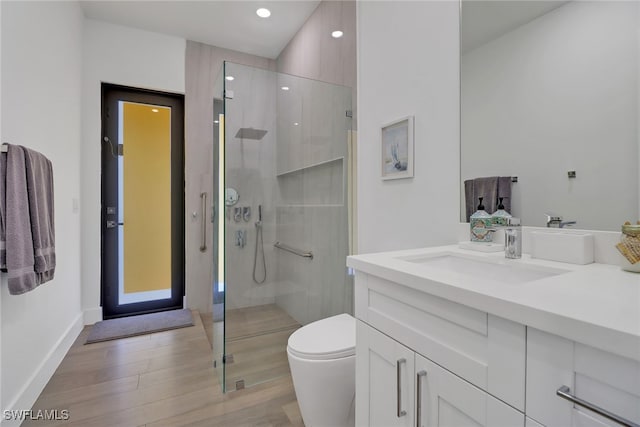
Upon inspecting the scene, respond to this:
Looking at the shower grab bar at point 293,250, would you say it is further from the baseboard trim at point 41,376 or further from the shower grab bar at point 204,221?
the baseboard trim at point 41,376

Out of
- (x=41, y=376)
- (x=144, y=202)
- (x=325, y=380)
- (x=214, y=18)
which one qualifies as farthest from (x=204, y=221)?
(x=325, y=380)

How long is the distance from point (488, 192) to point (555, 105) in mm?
364

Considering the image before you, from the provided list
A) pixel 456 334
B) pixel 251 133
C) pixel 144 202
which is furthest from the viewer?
pixel 144 202

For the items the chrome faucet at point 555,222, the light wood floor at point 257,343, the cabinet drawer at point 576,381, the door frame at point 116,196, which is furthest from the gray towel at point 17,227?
the chrome faucet at point 555,222

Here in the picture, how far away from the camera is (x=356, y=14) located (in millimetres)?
1984

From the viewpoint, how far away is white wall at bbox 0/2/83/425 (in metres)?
1.46

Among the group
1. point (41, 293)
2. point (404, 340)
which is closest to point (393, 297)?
point (404, 340)

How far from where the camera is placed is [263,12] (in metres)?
2.62

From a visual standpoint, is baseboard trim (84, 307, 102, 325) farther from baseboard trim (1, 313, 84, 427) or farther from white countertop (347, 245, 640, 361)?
white countertop (347, 245, 640, 361)

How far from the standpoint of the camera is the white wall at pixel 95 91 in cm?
282

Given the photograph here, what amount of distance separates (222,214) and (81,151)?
1.85 metres

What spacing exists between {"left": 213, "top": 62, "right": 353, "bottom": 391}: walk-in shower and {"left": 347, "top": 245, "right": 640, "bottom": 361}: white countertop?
1.45 m

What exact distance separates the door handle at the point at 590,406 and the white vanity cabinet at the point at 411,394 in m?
0.10

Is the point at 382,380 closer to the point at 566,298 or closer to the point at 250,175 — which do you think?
the point at 566,298
